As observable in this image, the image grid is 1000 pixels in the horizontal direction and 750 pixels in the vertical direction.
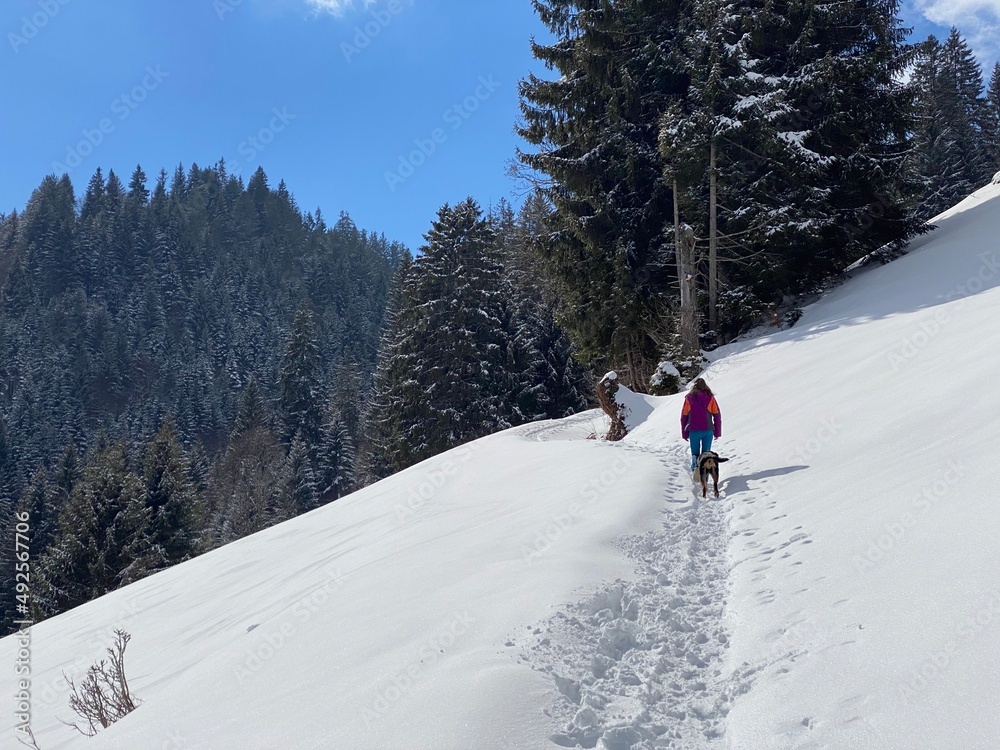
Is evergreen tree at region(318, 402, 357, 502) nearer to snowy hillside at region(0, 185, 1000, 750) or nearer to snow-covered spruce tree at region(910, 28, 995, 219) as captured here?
snowy hillside at region(0, 185, 1000, 750)

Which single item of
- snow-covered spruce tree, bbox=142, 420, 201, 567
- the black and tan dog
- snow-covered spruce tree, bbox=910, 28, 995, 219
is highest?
snow-covered spruce tree, bbox=910, 28, 995, 219

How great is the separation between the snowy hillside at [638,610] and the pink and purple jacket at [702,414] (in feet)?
2.37

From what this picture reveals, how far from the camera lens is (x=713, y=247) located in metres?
17.6

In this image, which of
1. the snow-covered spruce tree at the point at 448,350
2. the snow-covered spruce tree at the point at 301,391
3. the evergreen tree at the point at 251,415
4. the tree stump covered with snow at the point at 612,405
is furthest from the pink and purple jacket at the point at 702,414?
the evergreen tree at the point at 251,415

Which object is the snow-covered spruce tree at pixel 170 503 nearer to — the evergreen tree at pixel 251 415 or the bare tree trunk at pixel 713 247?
the bare tree trunk at pixel 713 247

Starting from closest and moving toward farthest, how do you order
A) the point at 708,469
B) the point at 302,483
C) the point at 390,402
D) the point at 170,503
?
the point at 708,469
the point at 170,503
the point at 390,402
the point at 302,483

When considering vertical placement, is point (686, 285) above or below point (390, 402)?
below

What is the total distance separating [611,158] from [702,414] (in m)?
12.9

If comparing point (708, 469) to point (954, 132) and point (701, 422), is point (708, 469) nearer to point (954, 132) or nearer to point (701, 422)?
point (701, 422)

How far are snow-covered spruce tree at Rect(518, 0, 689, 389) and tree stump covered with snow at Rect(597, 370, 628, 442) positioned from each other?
357cm

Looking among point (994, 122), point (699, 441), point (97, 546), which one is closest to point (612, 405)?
point (699, 441)

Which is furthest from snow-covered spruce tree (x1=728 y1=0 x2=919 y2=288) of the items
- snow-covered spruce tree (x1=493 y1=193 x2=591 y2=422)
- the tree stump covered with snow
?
snow-covered spruce tree (x1=493 y1=193 x2=591 y2=422)

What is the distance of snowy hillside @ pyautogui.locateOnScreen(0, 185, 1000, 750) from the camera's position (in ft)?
10.4

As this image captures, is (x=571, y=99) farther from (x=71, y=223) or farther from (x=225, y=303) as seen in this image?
(x=71, y=223)
